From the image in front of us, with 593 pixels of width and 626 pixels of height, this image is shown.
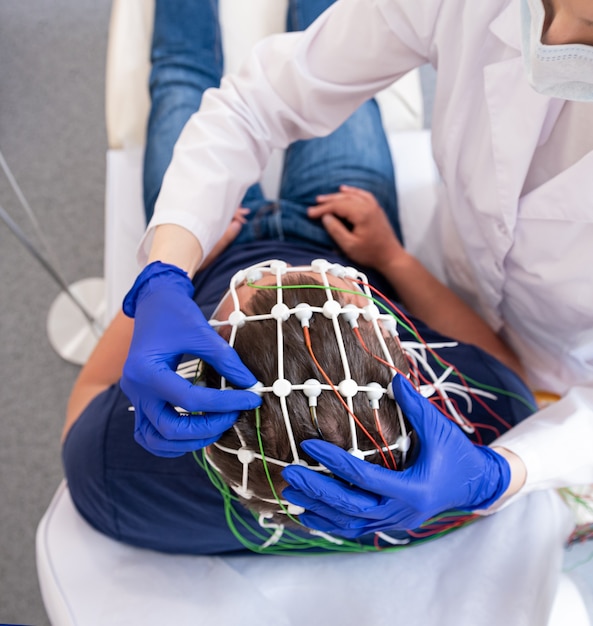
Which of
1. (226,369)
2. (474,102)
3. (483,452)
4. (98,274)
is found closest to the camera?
(226,369)

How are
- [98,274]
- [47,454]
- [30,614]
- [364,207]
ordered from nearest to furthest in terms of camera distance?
1. [364,207]
2. [30,614]
3. [47,454]
4. [98,274]

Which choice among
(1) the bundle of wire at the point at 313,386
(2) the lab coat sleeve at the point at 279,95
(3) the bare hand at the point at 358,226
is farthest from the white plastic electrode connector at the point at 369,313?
(3) the bare hand at the point at 358,226

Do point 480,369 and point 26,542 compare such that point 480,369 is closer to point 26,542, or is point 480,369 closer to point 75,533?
point 75,533

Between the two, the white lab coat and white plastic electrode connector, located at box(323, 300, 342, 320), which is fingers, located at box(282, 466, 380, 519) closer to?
white plastic electrode connector, located at box(323, 300, 342, 320)

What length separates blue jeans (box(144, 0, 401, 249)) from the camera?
1.14 metres

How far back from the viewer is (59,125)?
71.9 inches

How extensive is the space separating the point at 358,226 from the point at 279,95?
315 mm

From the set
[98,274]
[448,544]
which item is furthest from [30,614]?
[448,544]

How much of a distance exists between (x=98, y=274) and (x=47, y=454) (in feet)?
1.74

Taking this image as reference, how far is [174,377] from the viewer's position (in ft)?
1.99

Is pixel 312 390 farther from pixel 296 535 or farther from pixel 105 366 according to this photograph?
pixel 105 366

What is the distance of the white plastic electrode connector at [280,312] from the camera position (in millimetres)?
587

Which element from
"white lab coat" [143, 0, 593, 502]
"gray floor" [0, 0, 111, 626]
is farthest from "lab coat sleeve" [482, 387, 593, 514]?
"gray floor" [0, 0, 111, 626]

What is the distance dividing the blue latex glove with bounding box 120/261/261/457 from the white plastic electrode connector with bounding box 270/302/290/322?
0.06m
